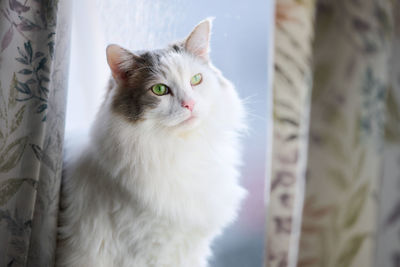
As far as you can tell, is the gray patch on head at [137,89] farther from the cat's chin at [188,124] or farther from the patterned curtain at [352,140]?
the patterned curtain at [352,140]

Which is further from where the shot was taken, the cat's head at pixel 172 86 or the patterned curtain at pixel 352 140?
the cat's head at pixel 172 86

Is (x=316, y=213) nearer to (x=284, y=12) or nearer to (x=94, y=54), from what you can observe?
(x=284, y=12)

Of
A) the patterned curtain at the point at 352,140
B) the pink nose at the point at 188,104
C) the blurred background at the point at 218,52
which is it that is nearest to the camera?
the patterned curtain at the point at 352,140

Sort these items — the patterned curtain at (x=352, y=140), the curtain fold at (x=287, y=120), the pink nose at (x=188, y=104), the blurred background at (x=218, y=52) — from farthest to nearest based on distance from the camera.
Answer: the blurred background at (x=218, y=52) < the pink nose at (x=188, y=104) < the curtain fold at (x=287, y=120) < the patterned curtain at (x=352, y=140)

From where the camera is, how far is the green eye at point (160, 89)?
1.09 metres

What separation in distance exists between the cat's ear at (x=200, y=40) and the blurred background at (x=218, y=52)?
20 cm

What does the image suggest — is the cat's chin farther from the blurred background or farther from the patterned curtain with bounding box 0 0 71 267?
the patterned curtain with bounding box 0 0 71 267

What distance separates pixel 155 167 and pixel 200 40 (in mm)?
458

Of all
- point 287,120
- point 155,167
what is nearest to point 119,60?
point 155,167

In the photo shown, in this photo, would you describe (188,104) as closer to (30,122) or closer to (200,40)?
(200,40)

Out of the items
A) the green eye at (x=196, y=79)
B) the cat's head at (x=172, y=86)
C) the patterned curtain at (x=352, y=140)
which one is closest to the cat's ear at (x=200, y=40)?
the cat's head at (x=172, y=86)

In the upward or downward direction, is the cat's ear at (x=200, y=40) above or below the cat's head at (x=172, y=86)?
above

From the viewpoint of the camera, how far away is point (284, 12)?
2.14 ft

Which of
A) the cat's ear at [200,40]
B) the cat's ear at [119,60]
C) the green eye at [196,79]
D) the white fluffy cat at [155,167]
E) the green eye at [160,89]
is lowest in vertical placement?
the white fluffy cat at [155,167]
